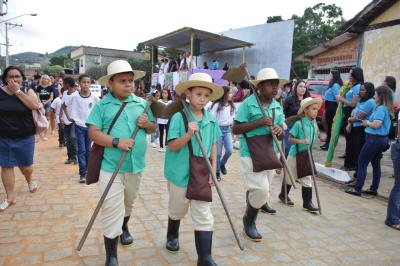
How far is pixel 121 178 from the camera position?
3.08 meters

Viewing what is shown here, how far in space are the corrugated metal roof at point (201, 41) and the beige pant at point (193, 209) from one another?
44.0ft

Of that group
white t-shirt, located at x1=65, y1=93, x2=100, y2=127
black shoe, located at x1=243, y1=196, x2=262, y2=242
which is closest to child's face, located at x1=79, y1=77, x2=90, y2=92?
white t-shirt, located at x1=65, y1=93, x2=100, y2=127

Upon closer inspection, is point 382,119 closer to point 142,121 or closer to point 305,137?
point 305,137

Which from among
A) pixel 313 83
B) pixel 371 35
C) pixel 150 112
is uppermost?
pixel 371 35

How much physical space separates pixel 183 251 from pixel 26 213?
229 cm

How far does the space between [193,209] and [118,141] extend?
922mm

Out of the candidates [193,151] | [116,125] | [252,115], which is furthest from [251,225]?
[116,125]

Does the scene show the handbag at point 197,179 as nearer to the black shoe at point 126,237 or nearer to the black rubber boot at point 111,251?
the black rubber boot at point 111,251

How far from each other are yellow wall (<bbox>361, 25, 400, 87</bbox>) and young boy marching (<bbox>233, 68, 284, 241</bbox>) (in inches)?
411

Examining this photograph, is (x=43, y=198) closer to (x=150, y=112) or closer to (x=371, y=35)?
(x=150, y=112)

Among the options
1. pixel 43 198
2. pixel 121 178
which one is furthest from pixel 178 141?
pixel 43 198

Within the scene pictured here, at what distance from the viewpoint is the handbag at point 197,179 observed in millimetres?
2965

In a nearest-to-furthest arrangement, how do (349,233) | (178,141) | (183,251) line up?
(178,141) → (183,251) → (349,233)

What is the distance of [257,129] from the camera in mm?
3881
